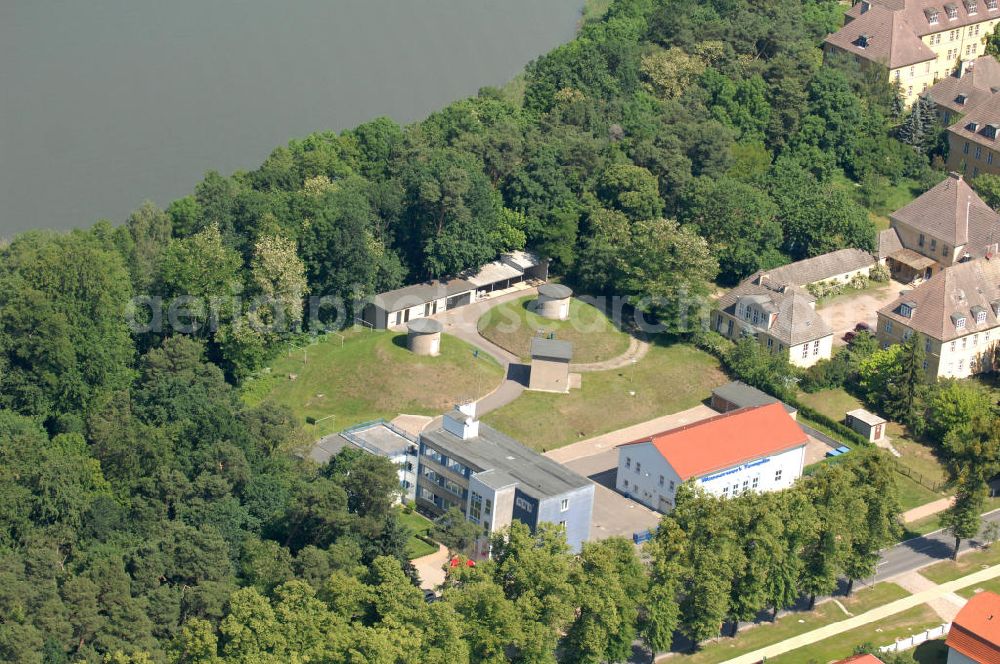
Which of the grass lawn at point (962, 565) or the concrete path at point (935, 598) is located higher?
the grass lawn at point (962, 565)

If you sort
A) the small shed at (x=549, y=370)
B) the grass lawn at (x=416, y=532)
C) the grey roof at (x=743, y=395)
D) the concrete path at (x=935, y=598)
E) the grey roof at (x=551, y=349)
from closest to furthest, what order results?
the concrete path at (x=935, y=598) → the grass lawn at (x=416, y=532) → the grey roof at (x=743, y=395) → the small shed at (x=549, y=370) → the grey roof at (x=551, y=349)

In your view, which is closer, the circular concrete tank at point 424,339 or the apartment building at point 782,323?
the circular concrete tank at point 424,339

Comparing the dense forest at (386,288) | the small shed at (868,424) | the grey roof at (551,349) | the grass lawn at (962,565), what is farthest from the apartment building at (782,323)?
the grass lawn at (962,565)

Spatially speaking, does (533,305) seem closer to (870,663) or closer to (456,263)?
(456,263)

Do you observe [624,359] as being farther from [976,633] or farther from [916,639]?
[976,633]

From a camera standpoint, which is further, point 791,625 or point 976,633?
point 791,625

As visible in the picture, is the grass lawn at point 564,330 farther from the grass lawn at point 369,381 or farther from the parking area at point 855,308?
the parking area at point 855,308

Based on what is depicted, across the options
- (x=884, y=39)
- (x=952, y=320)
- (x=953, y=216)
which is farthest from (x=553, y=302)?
(x=884, y=39)
